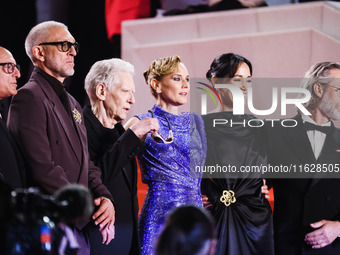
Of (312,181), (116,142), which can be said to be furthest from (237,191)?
(116,142)

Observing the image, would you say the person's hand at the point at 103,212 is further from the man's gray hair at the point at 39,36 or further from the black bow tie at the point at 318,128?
the black bow tie at the point at 318,128

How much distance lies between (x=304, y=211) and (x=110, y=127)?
1.30 meters

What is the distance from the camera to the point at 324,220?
3561 mm

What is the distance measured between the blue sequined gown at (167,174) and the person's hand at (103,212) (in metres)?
0.41

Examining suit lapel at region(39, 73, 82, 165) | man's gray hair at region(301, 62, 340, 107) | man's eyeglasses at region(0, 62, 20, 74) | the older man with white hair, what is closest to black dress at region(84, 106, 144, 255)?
the older man with white hair

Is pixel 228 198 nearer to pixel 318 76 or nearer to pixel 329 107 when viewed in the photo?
pixel 329 107

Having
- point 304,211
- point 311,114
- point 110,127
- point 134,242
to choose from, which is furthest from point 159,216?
Result: point 311,114

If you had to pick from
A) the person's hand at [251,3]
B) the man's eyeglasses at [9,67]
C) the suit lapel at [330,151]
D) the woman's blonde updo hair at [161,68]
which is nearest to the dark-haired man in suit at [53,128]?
the man's eyeglasses at [9,67]

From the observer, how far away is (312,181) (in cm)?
356

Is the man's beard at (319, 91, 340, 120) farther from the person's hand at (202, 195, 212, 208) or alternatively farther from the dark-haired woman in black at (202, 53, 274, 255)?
the person's hand at (202, 195, 212, 208)

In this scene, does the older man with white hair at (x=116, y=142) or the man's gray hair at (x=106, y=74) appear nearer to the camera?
the older man with white hair at (x=116, y=142)

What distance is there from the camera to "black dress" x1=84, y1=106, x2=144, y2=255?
125 inches

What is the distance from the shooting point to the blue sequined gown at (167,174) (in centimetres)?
338

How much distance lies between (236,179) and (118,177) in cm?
76
